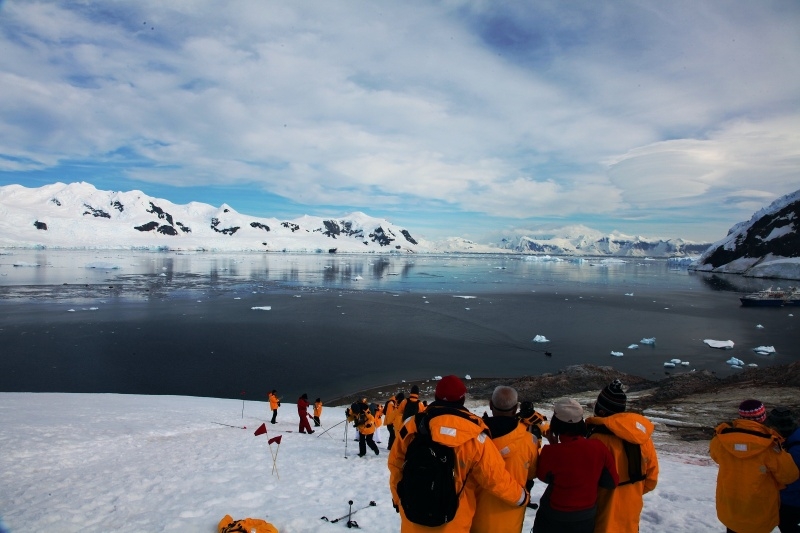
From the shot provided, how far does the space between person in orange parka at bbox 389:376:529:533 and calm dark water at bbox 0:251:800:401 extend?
52.9 ft

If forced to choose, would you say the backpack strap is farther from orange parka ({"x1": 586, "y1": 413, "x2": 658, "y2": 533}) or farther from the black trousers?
the black trousers

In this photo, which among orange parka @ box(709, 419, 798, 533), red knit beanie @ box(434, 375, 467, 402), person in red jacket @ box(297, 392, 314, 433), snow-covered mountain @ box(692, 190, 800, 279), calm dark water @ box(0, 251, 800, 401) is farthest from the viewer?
snow-covered mountain @ box(692, 190, 800, 279)

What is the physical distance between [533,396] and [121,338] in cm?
2341

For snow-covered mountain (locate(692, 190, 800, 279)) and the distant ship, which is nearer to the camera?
the distant ship

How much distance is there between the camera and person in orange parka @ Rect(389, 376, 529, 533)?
103 inches

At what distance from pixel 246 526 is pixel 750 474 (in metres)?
5.09

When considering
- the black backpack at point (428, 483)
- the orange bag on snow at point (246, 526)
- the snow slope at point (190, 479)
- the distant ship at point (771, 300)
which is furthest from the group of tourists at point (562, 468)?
the distant ship at point (771, 300)

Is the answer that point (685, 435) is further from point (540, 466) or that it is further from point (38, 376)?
point (38, 376)

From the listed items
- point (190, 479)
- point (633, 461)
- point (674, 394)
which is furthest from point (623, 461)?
A: point (674, 394)

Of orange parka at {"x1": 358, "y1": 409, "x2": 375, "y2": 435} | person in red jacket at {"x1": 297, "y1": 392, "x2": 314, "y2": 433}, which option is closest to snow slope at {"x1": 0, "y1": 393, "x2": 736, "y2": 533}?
person in red jacket at {"x1": 297, "y1": 392, "x2": 314, "y2": 433}

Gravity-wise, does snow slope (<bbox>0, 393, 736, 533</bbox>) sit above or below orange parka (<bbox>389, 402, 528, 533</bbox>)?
below

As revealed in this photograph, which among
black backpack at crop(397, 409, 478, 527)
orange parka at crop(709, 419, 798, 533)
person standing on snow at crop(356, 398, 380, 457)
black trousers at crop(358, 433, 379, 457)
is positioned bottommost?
black trousers at crop(358, 433, 379, 457)

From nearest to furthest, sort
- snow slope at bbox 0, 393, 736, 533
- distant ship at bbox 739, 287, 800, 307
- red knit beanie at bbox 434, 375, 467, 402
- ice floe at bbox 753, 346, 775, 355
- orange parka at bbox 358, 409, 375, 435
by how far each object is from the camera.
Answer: red knit beanie at bbox 434, 375, 467, 402 < snow slope at bbox 0, 393, 736, 533 < orange parka at bbox 358, 409, 375, 435 < ice floe at bbox 753, 346, 775, 355 < distant ship at bbox 739, 287, 800, 307

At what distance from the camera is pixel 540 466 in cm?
305
